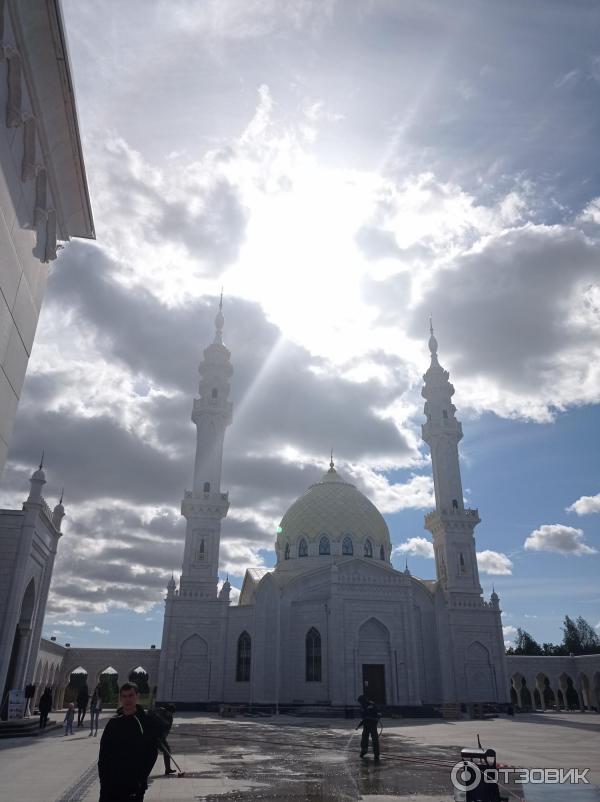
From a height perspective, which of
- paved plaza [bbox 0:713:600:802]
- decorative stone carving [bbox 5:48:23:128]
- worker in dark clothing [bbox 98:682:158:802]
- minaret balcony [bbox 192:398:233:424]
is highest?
minaret balcony [bbox 192:398:233:424]

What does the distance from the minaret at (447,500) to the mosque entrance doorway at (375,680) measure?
10.1m

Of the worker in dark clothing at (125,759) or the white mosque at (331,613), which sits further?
the white mosque at (331,613)

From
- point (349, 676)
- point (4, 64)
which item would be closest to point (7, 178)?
point (4, 64)

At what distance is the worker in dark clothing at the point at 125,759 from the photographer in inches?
168

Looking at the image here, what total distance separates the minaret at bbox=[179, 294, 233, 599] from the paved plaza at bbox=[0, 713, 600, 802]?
72.8 feet

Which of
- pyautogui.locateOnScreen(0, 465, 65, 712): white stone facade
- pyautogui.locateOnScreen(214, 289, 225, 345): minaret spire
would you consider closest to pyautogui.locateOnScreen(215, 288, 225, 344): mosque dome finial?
pyautogui.locateOnScreen(214, 289, 225, 345): minaret spire

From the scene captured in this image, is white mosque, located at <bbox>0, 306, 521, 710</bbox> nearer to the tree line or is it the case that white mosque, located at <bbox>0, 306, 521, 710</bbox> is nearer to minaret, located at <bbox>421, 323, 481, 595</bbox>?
minaret, located at <bbox>421, 323, 481, 595</bbox>

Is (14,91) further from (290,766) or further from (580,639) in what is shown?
(580,639)

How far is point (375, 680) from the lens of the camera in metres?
37.2

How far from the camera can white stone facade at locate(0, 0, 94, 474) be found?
5.38m

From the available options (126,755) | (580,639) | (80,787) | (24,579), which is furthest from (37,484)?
(580,639)

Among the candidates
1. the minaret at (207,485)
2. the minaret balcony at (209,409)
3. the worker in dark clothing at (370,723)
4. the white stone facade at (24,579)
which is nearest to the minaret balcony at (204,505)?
the minaret at (207,485)

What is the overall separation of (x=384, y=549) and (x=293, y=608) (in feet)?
38.7

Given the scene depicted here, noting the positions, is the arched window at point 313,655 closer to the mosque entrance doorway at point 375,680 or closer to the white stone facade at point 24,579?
the mosque entrance doorway at point 375,680
